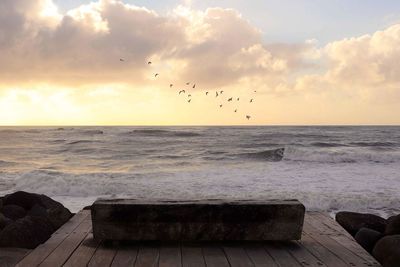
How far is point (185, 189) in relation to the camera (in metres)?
15.6

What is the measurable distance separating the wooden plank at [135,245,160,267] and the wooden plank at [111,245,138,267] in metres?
0.05

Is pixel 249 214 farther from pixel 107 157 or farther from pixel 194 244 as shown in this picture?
pixel 107 157

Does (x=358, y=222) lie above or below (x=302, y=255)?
below

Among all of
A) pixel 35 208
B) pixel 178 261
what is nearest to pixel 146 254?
pixel 178 261

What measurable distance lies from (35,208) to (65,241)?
311 cm

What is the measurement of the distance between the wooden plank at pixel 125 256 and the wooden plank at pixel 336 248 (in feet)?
6.60

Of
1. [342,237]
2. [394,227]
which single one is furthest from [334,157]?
[342,237]

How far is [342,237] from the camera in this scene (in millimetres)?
5176

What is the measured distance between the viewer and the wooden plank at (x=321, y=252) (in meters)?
4.19

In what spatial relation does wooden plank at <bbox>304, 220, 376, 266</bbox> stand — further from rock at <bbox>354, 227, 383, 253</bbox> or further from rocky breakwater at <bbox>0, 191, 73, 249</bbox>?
rocky breakwater at <bbox>0, 191, 73, 249</bbox>

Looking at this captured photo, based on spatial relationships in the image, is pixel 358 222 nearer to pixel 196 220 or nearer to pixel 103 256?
pixel 196 220

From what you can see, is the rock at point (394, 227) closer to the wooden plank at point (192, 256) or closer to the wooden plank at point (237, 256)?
the wooden plank at point (237, 256)

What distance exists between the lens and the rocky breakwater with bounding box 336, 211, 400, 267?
4934mm

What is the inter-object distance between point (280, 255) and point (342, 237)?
1160mm
